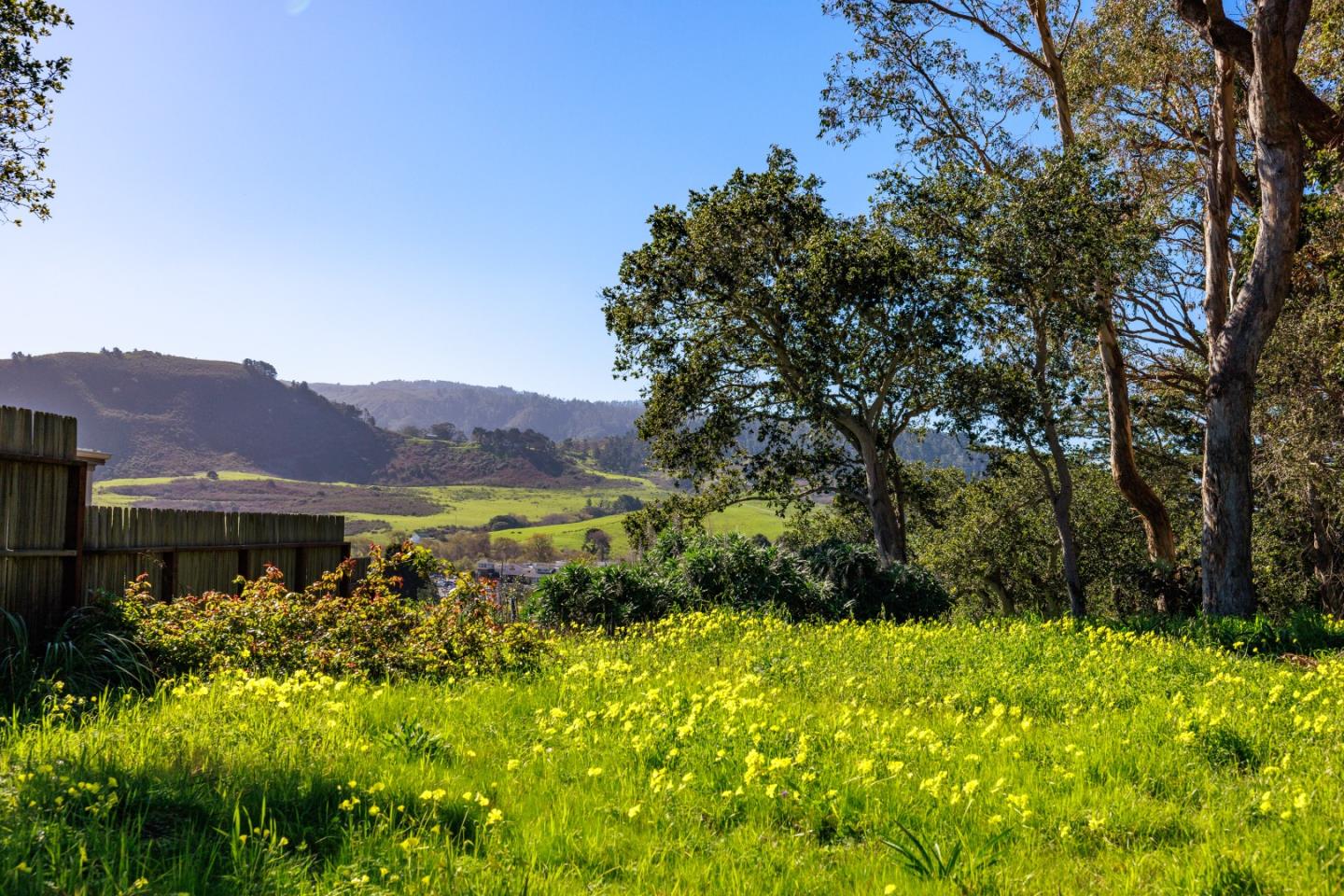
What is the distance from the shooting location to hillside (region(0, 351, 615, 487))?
166 metres

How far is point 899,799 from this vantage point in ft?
13.2

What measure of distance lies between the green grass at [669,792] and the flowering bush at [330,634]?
862 millimetres

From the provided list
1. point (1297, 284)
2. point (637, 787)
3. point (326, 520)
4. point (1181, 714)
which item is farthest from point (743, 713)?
point (1297, 284)

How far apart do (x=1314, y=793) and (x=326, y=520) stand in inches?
473

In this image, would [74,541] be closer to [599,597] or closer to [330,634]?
[330,634]

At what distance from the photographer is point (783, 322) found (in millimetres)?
19094

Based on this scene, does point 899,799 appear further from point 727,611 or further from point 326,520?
point 326,520

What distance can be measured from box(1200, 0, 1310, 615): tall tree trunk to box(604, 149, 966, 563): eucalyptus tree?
Answer: 5769mm

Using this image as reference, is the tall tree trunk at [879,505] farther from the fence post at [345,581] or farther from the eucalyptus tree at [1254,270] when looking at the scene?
the fence post at [345,581]

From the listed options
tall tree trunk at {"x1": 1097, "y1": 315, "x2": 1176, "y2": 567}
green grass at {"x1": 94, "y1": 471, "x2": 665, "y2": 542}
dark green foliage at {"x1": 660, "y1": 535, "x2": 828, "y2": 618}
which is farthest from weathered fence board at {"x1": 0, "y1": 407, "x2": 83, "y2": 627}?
green grass at {"x1": 94, "y1": 471, "x2": 665, "y2": 542}

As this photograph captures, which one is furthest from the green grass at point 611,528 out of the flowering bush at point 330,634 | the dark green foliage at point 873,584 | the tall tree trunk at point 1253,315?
the flowering bush at point 330,634

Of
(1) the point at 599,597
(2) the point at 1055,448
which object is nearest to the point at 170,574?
(1) the point at 599,597

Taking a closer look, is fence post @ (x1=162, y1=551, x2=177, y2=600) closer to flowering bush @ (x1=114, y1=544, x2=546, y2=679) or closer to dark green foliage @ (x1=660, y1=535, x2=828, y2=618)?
flowering bush @ (x1=114, y1=544, x2=546, y2=679)

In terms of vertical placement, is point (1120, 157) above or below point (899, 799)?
above
